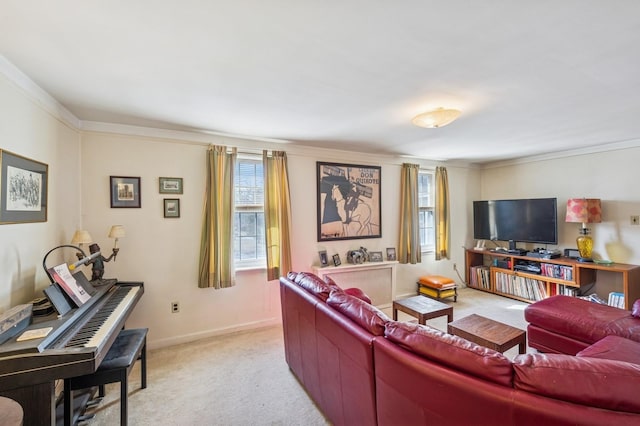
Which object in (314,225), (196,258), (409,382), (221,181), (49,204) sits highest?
(221,181)

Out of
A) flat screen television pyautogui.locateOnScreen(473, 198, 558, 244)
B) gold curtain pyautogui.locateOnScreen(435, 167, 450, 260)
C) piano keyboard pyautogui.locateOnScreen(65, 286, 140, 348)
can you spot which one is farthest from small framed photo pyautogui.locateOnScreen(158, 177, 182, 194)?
flat screen television pyautogui.locateOnScreen(473, 198, 558, 244)

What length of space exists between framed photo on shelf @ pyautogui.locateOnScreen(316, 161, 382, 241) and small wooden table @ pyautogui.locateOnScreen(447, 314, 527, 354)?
1919 mm

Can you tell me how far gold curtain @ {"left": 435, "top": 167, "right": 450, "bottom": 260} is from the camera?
15.5 feet

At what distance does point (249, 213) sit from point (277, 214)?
1.19 feet

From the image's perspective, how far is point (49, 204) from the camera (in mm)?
2131

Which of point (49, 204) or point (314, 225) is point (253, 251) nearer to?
point (314, 225)

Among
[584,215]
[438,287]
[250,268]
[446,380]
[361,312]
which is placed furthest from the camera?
[438,287]

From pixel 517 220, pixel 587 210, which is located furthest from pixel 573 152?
pixel 517 220

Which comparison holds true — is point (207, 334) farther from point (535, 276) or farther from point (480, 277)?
point (535, 276)

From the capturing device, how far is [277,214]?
134 inches

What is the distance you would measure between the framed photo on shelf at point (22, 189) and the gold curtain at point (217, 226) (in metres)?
1.30

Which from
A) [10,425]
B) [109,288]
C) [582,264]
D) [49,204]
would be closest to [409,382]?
[10,425]

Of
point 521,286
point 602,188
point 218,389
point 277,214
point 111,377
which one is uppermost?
point 602,188

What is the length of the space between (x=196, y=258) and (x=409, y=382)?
2.64 m
